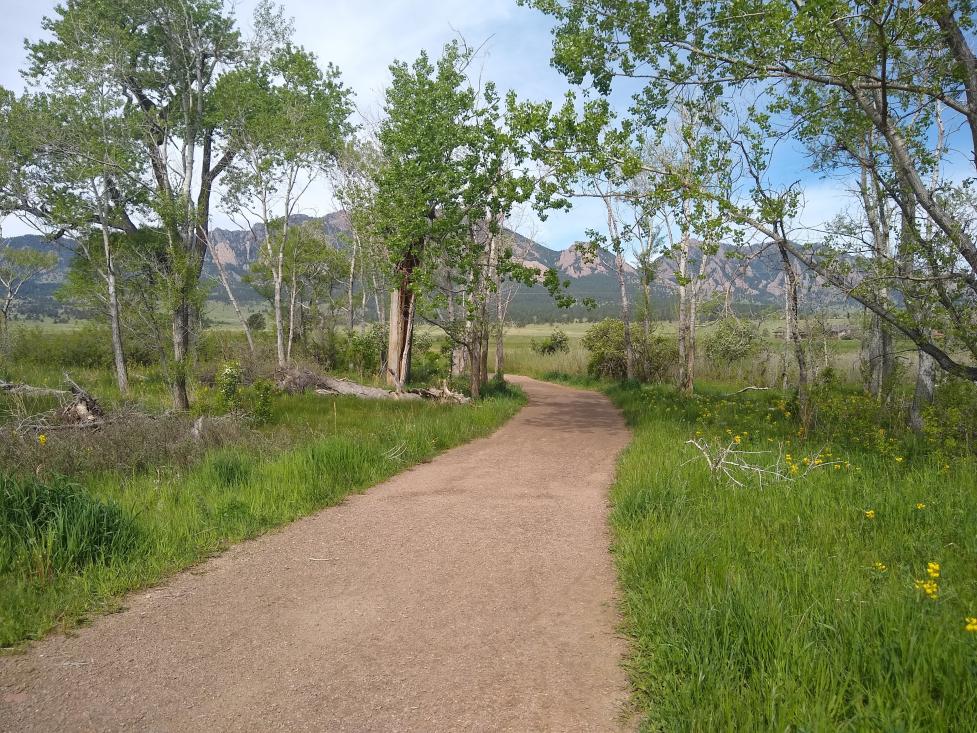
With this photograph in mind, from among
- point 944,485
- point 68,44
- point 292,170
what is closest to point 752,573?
point 944,485

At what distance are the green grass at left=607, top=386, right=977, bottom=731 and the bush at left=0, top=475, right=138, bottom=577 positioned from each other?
13.3 ft

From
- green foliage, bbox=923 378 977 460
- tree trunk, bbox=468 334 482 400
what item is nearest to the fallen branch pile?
tree trunk, bbox=468 334 482 400

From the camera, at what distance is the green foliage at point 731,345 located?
27.1 m

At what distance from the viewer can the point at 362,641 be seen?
354cm

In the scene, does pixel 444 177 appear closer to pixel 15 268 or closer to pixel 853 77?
pixel 853 77

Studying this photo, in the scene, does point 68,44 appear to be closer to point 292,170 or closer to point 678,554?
point 292,170

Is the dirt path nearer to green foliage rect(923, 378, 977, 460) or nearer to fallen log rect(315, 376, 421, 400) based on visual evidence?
green foliage rect(923, 378, 977, 460)

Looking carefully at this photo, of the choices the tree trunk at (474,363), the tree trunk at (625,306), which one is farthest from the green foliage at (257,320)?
the tree trunk at (474,363)

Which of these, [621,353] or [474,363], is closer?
[474,363]

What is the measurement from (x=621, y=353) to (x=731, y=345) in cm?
522

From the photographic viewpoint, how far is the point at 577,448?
32.6 ft

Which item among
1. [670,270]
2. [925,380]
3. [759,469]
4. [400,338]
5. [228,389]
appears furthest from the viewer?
[670,270]

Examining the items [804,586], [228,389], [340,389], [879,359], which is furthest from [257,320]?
[804,586]

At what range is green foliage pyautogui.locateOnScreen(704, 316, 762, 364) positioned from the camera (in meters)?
27.1
